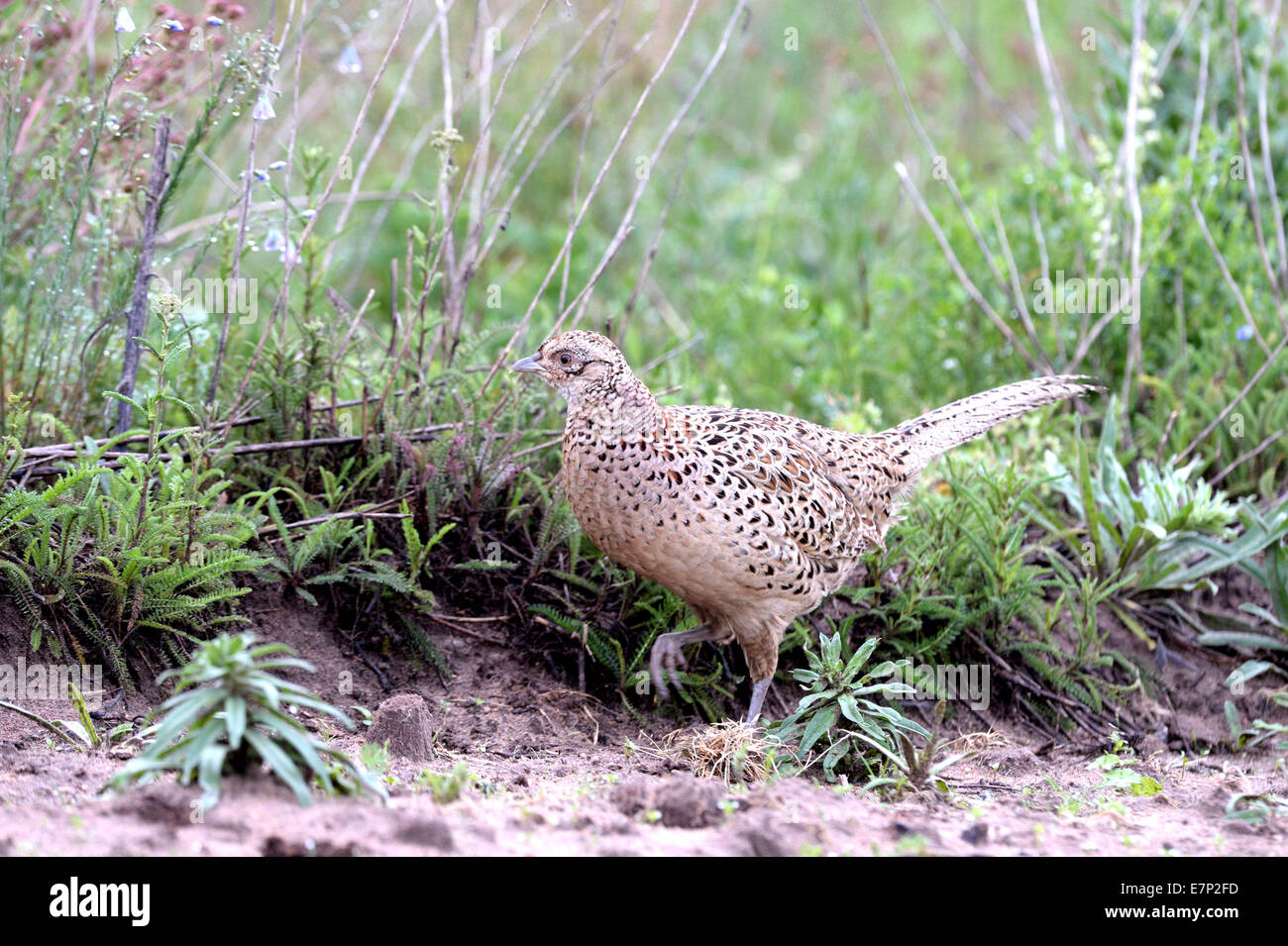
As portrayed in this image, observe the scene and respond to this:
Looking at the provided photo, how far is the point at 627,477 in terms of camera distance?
3664mm

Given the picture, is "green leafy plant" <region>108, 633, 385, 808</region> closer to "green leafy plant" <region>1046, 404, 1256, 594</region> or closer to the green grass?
the green grass

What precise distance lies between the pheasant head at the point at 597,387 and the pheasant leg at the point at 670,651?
71 centimetres

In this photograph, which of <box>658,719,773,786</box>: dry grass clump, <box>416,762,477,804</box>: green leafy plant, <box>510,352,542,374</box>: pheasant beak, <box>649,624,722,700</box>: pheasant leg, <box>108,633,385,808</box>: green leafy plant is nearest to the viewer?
<box>108,633,385,808</box>: green leafy plant

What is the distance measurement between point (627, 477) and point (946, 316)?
9.52ft

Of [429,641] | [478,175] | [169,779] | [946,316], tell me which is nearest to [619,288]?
[946,316]

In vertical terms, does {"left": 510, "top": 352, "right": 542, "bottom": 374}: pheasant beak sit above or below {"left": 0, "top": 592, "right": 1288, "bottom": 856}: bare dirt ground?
above

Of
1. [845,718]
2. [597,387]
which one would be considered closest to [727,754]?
[845,718]

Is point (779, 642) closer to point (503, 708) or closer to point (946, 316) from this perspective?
point (503, 708)

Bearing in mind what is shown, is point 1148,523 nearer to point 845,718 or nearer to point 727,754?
point 845,718

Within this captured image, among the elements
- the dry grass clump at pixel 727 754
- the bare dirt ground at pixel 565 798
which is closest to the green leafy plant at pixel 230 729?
the bare dirt ground at pixel 565 798

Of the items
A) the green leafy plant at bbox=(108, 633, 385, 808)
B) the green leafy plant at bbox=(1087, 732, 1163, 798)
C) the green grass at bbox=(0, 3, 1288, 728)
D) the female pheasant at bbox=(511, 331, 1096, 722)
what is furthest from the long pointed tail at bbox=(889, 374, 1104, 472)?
the green leafy plant at bbox=(108, 633, 385, 808)

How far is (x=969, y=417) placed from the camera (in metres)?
4.69

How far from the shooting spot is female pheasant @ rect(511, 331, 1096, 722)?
12.1 ft

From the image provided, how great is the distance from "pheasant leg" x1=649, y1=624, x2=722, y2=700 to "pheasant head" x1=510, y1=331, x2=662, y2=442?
71 cm
